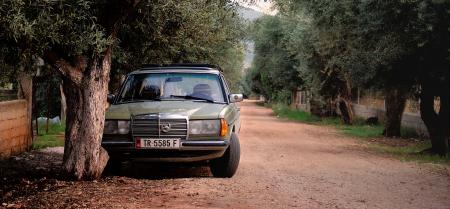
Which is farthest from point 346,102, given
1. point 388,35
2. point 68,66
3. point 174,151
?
point 68,66

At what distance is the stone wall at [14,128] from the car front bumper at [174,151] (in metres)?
3.81

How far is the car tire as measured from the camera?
29.6ft

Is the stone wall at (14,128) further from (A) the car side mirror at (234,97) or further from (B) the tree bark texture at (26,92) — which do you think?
(A) the car side mirror at (234,97)

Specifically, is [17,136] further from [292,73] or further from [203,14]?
[292,73]

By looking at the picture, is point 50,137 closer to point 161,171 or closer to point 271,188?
point 161,171

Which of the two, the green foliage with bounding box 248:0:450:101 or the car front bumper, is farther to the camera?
the green foliage with bounding box 248:0:450:101

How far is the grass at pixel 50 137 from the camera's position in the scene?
14516 millimetres

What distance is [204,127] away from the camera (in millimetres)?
8625

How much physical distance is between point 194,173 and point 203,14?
123 inches

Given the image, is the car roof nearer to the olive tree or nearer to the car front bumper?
the olive tree

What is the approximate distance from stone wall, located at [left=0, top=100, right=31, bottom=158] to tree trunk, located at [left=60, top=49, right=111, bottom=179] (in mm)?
3435

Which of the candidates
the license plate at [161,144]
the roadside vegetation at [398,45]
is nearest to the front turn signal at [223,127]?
the license plate at [161,144]

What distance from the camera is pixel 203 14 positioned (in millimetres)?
10758

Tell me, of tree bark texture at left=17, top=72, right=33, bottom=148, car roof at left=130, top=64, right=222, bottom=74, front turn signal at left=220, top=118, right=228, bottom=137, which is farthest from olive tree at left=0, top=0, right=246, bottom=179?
tree bark texture at left=17, top=72, right=33, bottom=148
